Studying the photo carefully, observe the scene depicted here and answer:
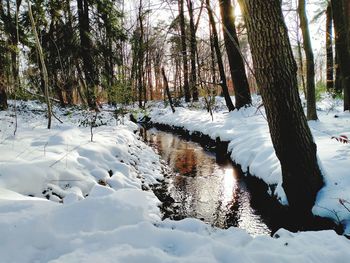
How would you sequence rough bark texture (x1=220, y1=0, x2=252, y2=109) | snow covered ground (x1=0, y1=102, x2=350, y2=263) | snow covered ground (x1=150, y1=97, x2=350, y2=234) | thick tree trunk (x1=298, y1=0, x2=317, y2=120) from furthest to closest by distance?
rough bark texture (x1=220, y1=0, x2=252, y2=109)
thick tree trunk (x1=298, y1=0, x2=317, y2=120)
snow covered ground (x1=150, y1=97, x2=350, y2=234)
snow covered ground (x1=0, y1=102, x2=350, y2=263)

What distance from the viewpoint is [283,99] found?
3.92 meters

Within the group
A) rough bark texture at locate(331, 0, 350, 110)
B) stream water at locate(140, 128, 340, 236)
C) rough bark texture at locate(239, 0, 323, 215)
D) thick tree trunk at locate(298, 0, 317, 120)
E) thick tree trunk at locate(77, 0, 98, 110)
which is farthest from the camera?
thick tree trunk at locate(77, 0, 98, 110)

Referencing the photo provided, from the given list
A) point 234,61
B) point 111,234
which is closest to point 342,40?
point 234,61

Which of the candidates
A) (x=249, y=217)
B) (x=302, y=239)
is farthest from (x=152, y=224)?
(x=249, y=217)

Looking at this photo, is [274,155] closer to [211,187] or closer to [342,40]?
[211,187]

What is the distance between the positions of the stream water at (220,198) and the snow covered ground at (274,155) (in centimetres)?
30

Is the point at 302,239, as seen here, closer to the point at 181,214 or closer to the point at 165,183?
the point at 181,214

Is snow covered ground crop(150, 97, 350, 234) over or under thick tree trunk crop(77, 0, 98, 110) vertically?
under

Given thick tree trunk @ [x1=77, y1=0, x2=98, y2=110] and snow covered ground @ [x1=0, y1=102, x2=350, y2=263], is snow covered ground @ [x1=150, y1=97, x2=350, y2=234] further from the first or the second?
thick tree trunk @ [x1=77, y1=0, x2=98, y2=110]

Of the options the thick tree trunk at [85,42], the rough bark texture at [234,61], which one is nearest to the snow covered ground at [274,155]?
the rough bark texture at [234,61]

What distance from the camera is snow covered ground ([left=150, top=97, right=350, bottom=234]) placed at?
3.95 m

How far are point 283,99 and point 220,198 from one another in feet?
8.45

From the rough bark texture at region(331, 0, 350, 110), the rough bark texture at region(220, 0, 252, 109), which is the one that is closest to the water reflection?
the rough bark texture at region(220, 0, 252, 109)

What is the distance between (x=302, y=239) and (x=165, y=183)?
4096 millimetres
